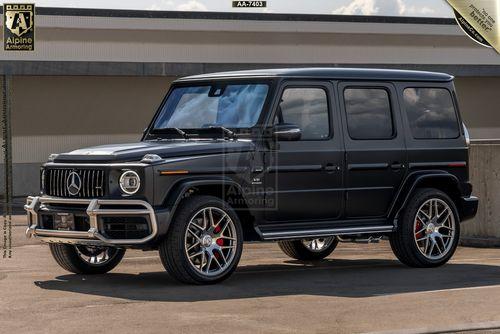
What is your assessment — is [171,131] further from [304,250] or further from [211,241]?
[304,250]

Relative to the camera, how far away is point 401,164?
13000mm

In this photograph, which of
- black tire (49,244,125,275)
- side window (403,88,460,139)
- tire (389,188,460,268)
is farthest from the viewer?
side window (403,88,460,139)

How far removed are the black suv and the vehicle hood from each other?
0.5 inches

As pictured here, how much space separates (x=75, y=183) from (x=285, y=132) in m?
2.10

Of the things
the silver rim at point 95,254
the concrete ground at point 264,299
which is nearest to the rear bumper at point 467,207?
the concrete ground at point 264,299

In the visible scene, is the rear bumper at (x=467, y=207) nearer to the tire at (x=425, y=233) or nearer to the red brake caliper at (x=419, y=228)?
the tire at (x=425, y=233)

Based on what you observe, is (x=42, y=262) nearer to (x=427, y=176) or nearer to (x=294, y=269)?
(x=294, y=269)

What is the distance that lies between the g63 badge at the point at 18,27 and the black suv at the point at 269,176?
66.4 feet

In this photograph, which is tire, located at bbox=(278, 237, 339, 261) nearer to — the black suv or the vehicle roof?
the black suv

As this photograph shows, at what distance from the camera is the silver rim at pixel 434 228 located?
13.1 meters

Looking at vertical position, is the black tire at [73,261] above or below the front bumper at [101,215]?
below

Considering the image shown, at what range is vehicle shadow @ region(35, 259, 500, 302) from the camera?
Result: 10.7m

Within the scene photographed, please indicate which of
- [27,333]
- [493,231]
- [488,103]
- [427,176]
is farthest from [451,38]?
[27,333]

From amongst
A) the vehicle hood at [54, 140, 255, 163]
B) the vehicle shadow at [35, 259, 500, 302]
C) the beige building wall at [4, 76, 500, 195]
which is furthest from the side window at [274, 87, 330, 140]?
the beige building wall at [4, 76, 500, 195]
